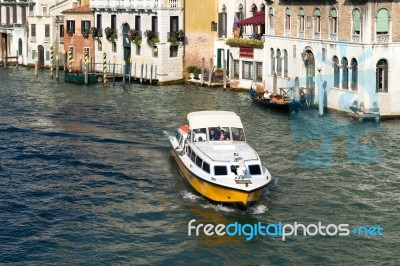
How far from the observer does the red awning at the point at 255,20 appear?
56.6 m

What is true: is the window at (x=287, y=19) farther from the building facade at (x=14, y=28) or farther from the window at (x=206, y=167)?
the building facade at (x=14, y=28)

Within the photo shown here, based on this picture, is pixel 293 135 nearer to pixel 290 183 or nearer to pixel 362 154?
pixel 362 154

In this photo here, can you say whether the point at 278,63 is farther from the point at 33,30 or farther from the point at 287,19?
the point at 33,30

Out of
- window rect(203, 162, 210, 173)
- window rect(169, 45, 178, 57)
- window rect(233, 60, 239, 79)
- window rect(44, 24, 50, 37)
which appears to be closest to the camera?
window rect(203, 162, 210, 173)

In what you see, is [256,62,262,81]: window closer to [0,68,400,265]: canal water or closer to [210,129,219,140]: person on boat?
[0,68,400,265]: canal water

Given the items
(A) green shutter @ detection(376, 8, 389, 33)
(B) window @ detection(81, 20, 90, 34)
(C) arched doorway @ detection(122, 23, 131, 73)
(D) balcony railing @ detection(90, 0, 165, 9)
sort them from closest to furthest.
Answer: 1. (A) green shutter @ detection(376, 8, 389, 33)
2. (D) balcony railing @ detection(90, 0, 165, 9)
3. (C) arched doorway @ detection(122, 23, 131, 73)
4. (B) window @ detection(81, 20, 90, 34)

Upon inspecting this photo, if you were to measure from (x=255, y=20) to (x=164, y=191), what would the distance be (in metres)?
28.2

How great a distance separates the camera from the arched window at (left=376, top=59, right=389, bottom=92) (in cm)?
4381

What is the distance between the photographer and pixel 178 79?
208 ft

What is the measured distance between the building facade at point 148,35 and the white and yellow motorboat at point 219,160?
90.0 ft

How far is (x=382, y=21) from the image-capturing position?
1702 inches

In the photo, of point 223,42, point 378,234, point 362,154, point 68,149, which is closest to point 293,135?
point 362,154

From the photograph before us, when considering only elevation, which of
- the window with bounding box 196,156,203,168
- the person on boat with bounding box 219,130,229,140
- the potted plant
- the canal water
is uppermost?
the potted plant

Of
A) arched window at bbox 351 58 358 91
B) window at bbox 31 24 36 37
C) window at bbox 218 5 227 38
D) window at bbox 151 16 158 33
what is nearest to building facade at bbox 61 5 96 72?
window at bbox 31 24 36 37
